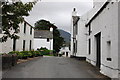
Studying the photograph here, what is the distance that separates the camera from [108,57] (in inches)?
546

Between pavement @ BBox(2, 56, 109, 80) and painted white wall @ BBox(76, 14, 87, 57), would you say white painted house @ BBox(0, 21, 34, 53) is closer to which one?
painted white wall @ BBox(76, 14, 87, 57)

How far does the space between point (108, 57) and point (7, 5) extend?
7355 mm

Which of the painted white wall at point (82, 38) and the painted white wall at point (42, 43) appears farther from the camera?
the painted white wall at point (42, 43)

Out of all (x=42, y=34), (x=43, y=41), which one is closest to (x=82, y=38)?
(x=43, y=41)

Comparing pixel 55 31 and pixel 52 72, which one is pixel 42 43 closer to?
pixel 55 31

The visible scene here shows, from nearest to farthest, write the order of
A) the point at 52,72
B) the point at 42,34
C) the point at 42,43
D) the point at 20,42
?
the point at 52,72, the point at 20,42, the point at 42,43, the point at 42,34

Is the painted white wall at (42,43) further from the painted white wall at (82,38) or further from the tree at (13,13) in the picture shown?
the tree at (13,13)

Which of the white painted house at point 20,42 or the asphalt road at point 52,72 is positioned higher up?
the white painted house at point 20,42

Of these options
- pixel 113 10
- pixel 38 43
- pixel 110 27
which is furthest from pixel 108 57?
pixel 38 43

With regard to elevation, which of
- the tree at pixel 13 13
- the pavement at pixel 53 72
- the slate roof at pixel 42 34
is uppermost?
the slate roof at pixel 42 34

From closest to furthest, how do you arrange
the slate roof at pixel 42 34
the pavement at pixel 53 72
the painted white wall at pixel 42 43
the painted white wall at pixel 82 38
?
the pavement at pixel 53 72
the painted white wall at pixel 82 38
the painted white wall at pixel 42 43
the slate roof at pixel 42 34

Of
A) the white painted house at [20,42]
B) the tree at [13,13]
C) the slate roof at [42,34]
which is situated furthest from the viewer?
the slate roof at [42,34]

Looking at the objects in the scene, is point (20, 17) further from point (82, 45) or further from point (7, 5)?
point (82, 45)

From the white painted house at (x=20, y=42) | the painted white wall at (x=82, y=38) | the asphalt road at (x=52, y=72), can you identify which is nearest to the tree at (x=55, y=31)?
the white painted house at (x=20, y=42)
